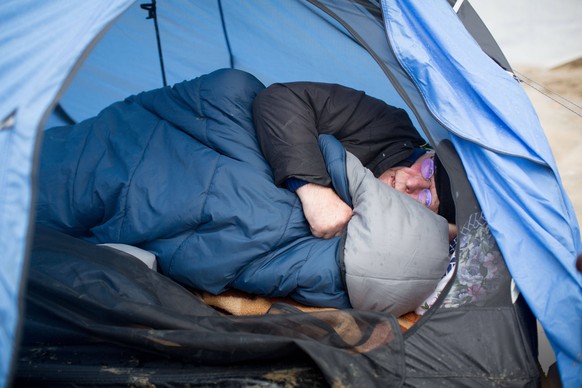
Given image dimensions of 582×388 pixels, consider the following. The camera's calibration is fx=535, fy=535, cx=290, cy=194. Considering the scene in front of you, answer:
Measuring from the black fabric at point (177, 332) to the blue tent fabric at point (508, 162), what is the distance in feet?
1.11

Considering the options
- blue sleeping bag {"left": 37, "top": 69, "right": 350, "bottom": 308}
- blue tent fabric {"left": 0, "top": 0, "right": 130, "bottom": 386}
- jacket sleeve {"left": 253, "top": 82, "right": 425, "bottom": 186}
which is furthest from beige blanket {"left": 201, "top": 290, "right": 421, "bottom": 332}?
blue tent fabric {"left": 0, "top": 0, "right": 130, "bottom": 386}

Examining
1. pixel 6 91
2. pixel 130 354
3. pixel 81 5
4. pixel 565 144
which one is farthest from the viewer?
pixel 565 144

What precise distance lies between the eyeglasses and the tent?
6.8 inches

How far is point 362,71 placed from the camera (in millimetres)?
1831

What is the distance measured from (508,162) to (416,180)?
307mm

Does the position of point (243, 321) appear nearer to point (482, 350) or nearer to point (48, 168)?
point (482, 350)

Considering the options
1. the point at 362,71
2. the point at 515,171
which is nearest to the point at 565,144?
the point at 362,71

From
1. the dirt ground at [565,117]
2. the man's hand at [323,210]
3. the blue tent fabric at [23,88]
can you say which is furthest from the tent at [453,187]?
the dirt ground at [565,117]

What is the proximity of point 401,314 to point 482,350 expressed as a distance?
0.20 meters

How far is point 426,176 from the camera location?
58.1 inches

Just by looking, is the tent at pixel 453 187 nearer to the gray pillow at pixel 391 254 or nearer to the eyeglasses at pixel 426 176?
the gray pillow at pixel 391 254

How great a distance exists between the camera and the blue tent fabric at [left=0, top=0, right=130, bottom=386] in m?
0.73

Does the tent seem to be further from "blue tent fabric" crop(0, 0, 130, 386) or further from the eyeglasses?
the eyeglasses

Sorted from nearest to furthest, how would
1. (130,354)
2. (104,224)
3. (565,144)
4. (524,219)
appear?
(130,354), (524,219), (104,224), (565,144)
